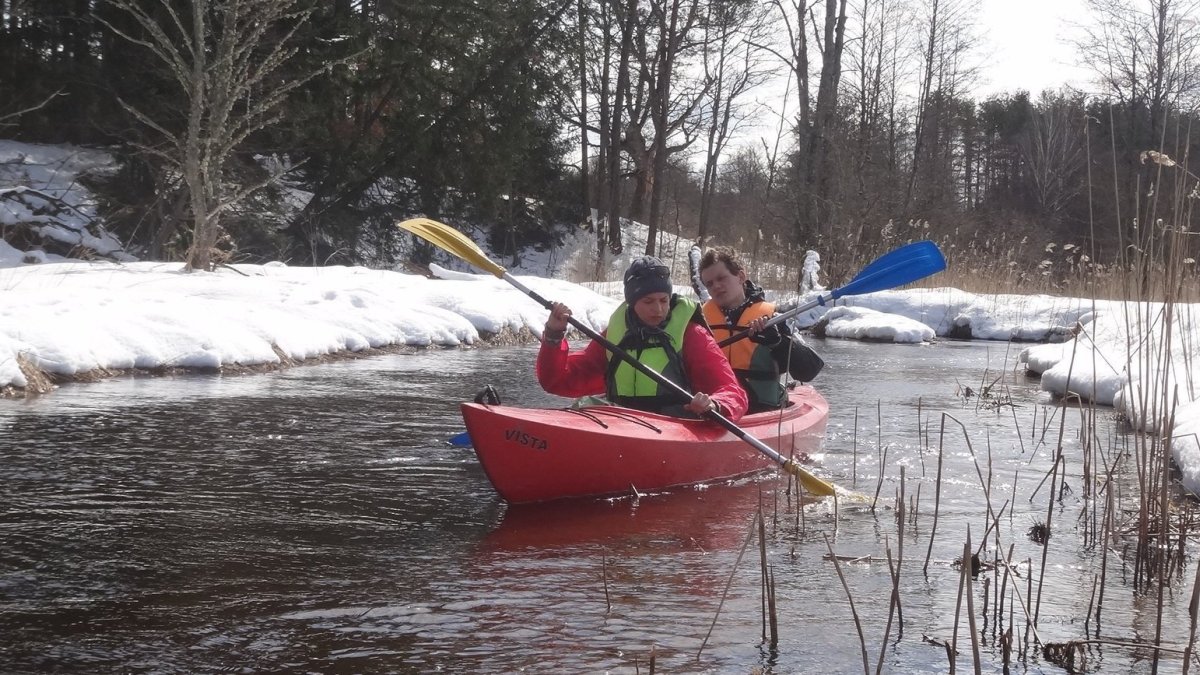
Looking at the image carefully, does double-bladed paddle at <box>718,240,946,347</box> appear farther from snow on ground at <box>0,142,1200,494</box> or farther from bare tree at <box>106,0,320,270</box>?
bare tree at <box>106,0,320,270</box>

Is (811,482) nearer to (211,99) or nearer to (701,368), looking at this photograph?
(701,368)

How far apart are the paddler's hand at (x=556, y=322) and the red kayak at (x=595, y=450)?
383mm

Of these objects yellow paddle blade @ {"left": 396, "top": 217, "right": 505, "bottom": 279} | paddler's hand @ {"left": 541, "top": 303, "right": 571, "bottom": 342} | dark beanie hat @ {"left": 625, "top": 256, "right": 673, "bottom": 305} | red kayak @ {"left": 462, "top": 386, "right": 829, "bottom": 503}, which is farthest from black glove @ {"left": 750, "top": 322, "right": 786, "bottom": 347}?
yellow paddle blade @ {"left": 396, "top": 217, "right": 505, "bottom": 279}

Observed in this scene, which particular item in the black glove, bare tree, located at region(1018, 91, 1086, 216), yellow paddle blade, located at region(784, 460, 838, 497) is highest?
bare tree, located at region(1018, 91, 1086, 216)

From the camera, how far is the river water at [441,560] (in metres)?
2.82

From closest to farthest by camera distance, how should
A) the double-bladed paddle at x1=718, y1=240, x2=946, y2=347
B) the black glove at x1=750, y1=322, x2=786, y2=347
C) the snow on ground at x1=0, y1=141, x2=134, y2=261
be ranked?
the black glove at x1=750, y1=322, x2=786, y2=347 < the double-bladed paddle at x1=718, y1=240, x2=946, y2=347 < the snow on ground at x1=0, y1=141, x2=134, y2=261

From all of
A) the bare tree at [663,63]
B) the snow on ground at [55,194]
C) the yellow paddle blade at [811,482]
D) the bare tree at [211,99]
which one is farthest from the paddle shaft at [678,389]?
the bare tree at [663,63]

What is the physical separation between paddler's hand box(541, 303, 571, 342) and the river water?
70 cm

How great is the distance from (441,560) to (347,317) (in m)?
6.53

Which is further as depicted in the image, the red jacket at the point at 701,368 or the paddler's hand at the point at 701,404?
the red jacket at the point at 701,368

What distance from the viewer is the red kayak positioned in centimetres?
427

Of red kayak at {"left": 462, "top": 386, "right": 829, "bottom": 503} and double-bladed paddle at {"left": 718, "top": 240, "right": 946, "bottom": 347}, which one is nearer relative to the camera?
red kayak at {"left": 462, "top": 386, "right": 829, "bottom": 503}

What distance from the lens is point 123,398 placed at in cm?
649

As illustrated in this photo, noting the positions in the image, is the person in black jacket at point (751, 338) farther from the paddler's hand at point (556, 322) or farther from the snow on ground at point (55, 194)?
the snow on ground at point (55, 194)
